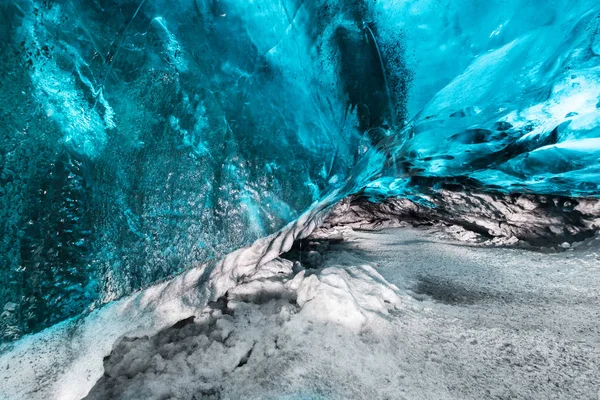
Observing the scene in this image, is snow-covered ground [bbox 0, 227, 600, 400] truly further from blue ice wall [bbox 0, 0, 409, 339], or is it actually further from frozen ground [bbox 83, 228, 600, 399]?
blue ice wall [bbox 0, 0, 409, 339]

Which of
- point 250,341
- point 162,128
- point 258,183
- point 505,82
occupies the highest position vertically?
point 162,128

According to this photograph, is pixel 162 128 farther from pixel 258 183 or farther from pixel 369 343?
pixel 369 343

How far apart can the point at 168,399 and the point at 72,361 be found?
400mm

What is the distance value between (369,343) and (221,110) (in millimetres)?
1286

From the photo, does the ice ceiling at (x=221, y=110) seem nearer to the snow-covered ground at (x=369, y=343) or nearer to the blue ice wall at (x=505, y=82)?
the blue ice wall at (x=505, y=82)

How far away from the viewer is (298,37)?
154 centimetres

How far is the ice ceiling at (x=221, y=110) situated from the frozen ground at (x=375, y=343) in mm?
400

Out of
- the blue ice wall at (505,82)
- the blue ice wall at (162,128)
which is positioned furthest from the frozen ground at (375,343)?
the blue ice wall at (505,82)

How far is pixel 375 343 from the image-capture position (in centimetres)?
132

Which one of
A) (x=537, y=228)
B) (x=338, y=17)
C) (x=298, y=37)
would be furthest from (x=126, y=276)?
(x=537, y=228)

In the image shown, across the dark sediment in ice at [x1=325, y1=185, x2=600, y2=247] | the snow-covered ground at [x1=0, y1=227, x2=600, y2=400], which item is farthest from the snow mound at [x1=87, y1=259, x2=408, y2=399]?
the dark sediment in ice at [x1=325, y1=185, x2=600, y2=247]

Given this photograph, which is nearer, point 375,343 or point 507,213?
point 375,343

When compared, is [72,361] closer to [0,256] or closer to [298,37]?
[0,256]

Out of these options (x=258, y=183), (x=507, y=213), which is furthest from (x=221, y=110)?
(x=507, y=213)
